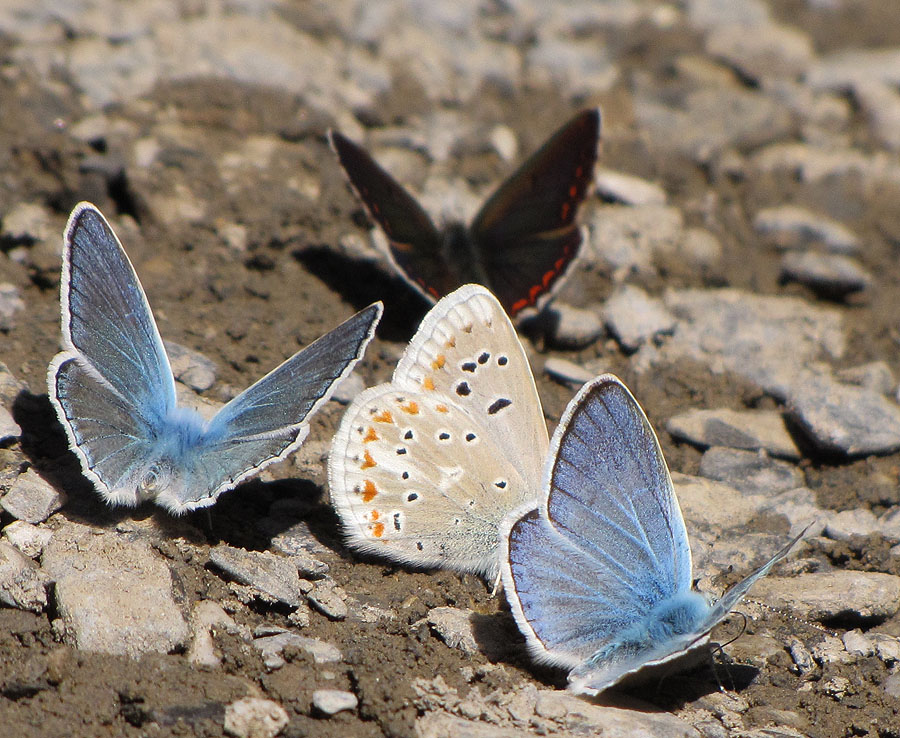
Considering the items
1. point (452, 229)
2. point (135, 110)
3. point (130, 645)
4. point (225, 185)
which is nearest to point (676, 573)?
point (130, 645)

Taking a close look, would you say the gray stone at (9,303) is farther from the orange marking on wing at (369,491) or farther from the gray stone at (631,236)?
the gray stone at (631,236)

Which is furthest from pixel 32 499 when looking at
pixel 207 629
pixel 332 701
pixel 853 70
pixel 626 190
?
pixel 853 70

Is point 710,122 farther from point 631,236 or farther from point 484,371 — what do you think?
point 484,371

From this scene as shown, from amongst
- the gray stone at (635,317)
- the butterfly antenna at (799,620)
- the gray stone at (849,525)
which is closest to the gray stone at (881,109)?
the gray stone at (635,317)

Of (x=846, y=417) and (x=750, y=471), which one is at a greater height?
(x=846, y=417)

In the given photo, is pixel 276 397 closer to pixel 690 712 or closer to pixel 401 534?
pixel 401 534

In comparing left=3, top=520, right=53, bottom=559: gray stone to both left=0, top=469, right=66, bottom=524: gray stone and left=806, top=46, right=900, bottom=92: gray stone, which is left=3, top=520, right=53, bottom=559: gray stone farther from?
left=806, top=46, right=900, bottom=92: gray stone
